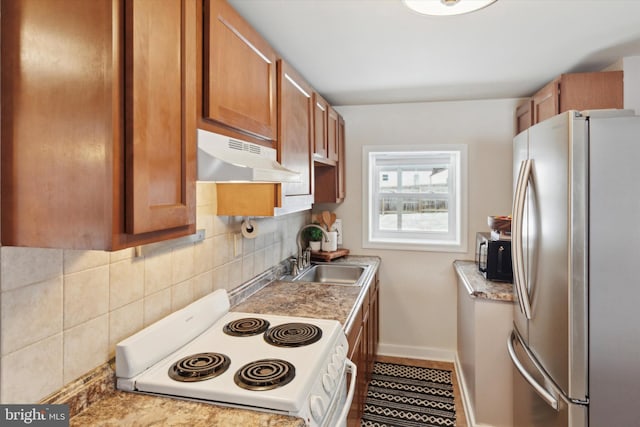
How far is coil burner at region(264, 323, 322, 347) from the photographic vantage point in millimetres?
1369

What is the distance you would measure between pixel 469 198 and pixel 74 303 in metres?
2.89

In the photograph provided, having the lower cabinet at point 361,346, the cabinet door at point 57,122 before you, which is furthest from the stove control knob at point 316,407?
the cabinet door at point 57,122

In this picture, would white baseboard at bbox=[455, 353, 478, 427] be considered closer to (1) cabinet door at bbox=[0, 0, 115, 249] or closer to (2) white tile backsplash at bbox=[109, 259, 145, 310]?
(2) white tile backsplash at bbox=[109, 259, 145, 310]

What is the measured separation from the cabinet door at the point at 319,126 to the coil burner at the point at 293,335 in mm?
1146

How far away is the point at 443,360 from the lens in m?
3.16

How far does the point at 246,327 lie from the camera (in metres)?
1.54

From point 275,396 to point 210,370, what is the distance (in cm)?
27

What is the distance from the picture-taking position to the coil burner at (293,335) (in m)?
1.37

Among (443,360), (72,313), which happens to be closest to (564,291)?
(72,313)

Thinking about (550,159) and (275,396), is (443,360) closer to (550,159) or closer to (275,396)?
(550,159)

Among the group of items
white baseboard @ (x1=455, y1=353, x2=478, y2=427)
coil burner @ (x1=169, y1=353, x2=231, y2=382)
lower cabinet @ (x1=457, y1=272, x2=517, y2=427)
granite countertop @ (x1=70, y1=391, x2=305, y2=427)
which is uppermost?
coil burner @ (x1=169, y1=353, x2=231, y2=382)

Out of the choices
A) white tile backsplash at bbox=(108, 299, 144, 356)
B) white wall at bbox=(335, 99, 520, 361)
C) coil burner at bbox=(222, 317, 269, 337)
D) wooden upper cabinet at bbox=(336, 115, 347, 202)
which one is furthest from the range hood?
white wall at bbox=(335, 99, 520, 361)

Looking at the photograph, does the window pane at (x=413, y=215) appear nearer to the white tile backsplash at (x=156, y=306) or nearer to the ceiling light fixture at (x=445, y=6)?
the ceiling light fixture at (x=445, y=6)

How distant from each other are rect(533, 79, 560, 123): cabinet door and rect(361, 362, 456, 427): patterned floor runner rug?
2.08m
